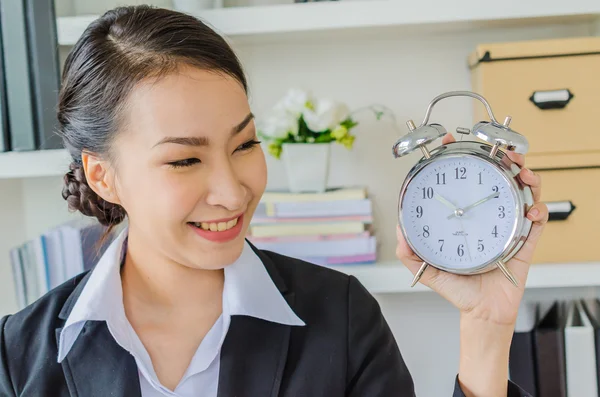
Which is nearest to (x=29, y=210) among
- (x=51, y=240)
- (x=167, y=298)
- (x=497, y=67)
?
(x=51, y=240)

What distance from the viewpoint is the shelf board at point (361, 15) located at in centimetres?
138

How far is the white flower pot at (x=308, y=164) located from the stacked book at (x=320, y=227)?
0.03 m

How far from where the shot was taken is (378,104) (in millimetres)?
1654

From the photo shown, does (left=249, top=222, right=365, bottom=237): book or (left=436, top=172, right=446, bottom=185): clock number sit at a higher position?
(left=436, top=172, right=446, bottom=185): clock number

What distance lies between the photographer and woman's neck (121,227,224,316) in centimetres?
116

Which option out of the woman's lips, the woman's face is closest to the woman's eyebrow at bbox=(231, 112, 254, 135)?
the woman's face

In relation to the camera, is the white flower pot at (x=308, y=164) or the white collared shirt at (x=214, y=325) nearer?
the white collared shirt at (x=214, y=325)

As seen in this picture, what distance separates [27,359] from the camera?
1.13 metres

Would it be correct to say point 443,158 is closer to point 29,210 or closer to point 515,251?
point 515,251

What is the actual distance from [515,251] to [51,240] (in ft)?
3.16

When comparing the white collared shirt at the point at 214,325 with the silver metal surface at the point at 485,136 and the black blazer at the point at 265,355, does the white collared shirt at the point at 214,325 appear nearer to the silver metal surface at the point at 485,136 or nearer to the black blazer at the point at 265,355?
the black blazer at the point at 265,355

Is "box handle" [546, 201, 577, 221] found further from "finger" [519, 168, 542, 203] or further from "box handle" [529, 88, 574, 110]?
"finger" [519, 168, 542, 203]

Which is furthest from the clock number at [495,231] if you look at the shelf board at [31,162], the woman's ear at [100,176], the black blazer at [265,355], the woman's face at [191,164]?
the shelf board at [31,162]

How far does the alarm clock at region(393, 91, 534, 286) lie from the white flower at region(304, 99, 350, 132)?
0.47 meters
